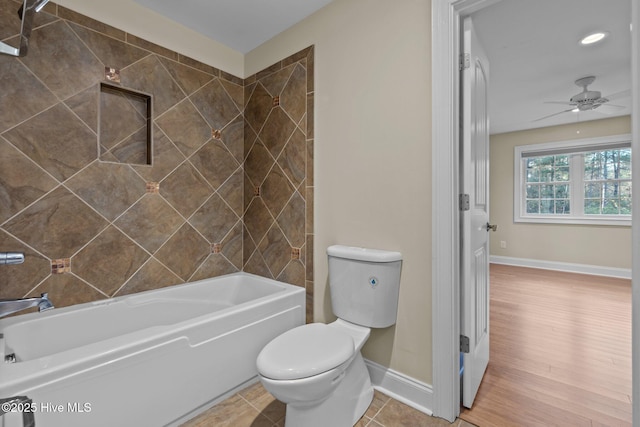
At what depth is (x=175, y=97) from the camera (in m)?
2.13

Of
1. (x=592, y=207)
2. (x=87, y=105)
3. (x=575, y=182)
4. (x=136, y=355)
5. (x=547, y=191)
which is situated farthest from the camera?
(x=547, y=191)

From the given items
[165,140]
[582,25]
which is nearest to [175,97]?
[165,140]

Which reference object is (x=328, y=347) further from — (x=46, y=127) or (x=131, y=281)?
(x=46, y=127)

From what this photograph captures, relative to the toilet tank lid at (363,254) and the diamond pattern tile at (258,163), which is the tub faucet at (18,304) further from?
the diamond pattern tile at (258,163)

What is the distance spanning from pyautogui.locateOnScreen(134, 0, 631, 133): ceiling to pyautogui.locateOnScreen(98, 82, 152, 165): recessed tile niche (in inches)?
24.6

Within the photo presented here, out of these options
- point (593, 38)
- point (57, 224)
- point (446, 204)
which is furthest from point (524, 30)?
point (57, 224)

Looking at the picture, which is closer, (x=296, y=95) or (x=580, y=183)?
(x=296, y=95)

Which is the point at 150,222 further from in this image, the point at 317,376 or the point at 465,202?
the point at 465,202

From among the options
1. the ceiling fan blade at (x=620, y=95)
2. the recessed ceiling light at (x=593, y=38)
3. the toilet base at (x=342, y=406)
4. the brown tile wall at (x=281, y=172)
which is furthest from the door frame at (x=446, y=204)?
the ceiling fan blade at (x=620, y=95)

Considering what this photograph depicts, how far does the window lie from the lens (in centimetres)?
426

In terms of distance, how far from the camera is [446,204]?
142 cm

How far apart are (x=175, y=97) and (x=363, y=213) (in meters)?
1.62

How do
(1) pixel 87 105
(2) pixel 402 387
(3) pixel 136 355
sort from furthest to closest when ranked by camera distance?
1. (1) pixel 87 105
2. (2) pixel 402 387
3. (3) pixel 136 355

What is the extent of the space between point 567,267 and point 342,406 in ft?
16.4
